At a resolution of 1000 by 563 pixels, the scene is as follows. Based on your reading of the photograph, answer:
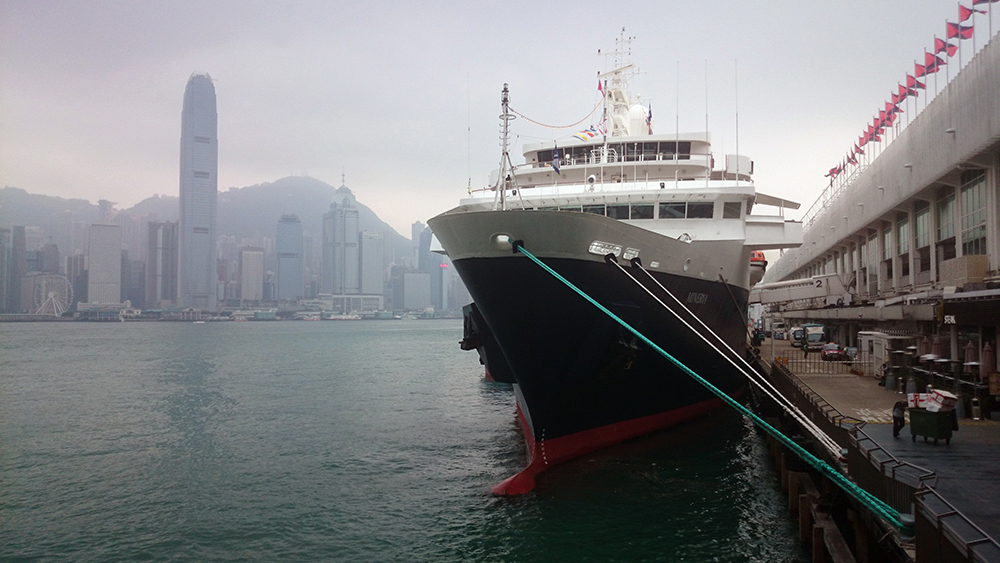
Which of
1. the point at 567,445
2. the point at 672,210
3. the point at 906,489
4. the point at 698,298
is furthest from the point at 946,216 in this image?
the point at 906,489

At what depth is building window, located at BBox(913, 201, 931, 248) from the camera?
2427 centimetres

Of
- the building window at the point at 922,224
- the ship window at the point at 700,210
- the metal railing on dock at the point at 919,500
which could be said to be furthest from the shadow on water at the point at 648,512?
the building window at the point at 922,224

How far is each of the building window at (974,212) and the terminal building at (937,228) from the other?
0.10ft

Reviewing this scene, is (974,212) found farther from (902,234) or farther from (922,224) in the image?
(902,234)

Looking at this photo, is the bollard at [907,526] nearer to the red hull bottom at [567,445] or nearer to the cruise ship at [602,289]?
the cruise ship at [602,289]

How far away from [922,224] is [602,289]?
18.5 metres

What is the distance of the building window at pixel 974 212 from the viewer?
1872cm

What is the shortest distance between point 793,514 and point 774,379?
34.3 feet

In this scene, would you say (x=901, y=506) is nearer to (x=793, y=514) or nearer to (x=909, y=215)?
(x=793, y=514)

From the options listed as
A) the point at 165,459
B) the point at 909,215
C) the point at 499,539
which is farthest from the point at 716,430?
the point at 165,459

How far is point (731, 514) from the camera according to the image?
12930 mm

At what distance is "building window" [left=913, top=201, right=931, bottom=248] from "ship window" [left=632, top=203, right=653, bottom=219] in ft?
42.3

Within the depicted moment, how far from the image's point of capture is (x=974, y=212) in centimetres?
1942

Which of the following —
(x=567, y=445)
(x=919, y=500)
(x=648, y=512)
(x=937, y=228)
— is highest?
(x=937, y=228)
